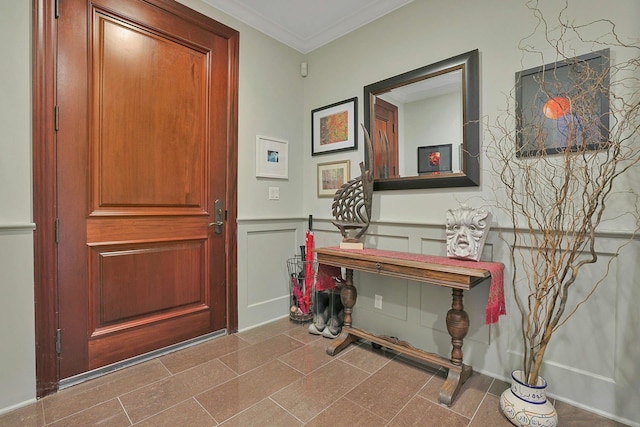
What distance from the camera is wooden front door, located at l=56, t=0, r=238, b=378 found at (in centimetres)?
176

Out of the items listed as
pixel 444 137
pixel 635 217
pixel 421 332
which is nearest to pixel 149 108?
pixel 444 137

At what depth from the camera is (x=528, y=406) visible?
4.70 ft

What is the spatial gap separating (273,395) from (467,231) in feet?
4.71

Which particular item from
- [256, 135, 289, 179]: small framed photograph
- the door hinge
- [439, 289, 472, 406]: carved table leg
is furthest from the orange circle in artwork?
the door hinge

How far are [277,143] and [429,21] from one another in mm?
1476

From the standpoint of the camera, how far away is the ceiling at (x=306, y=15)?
2338mm

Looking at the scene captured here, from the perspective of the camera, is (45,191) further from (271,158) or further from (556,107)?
(556,107)

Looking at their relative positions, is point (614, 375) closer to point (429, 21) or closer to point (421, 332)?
point (421, 332)

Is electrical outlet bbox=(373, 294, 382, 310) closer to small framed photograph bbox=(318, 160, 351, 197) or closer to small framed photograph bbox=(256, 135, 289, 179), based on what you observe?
small framed photograph bbox=(318, 160, 351, 197)

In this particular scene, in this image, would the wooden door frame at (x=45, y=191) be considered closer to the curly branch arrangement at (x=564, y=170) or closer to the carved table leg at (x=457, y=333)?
the carved table leg at (x=457, y=333)

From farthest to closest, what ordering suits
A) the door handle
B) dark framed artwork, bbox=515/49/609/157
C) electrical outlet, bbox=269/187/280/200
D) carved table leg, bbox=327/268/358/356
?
1. electrical outlet, bbox=269/187/280/200
2. the door handle
3. carved table leg, bbox=327/268/358/356
4. dark framed artwork, bbox=515/49/609/157

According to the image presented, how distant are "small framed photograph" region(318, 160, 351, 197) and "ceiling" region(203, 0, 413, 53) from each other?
3.66 feet

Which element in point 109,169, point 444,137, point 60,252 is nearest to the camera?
point 60,252

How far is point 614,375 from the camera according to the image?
1.52 meters
